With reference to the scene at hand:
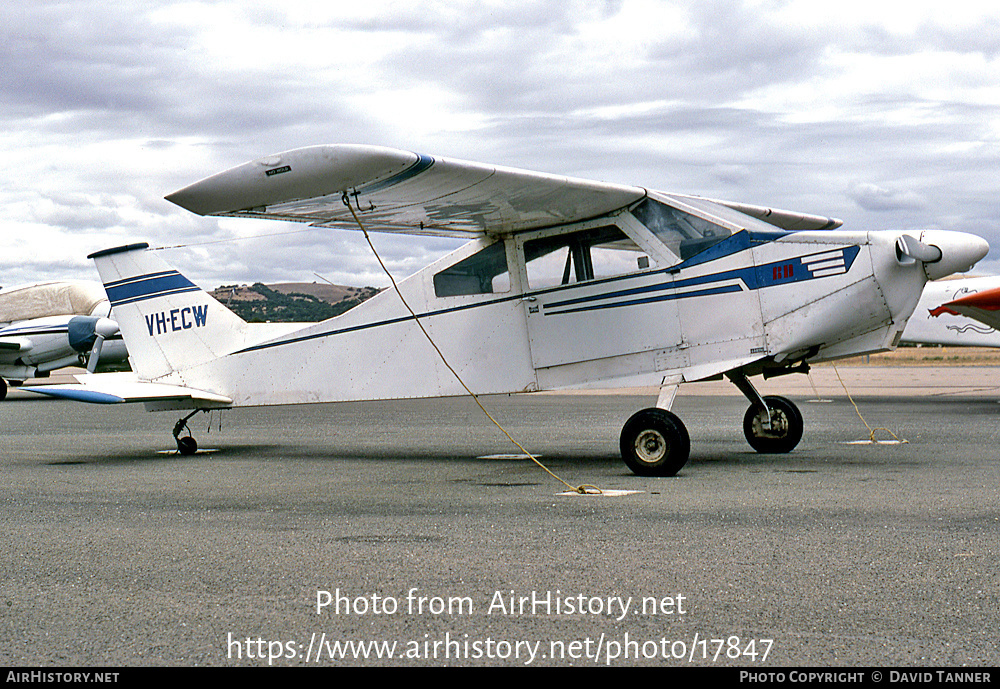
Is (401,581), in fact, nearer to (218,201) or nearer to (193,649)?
(193,649)

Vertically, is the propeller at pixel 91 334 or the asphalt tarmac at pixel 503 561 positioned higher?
the propeller at pixel 91 334

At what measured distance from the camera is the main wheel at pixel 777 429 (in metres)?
9.79

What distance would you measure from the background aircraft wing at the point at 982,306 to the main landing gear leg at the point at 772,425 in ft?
27.0

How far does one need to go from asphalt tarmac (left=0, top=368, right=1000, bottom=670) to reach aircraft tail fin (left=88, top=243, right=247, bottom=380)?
1.47m

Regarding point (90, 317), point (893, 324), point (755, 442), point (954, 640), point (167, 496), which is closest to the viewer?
point (954, 640)

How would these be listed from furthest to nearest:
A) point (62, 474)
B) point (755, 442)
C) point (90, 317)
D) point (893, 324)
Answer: point (90, 317)
point (755, 442)
point (62, 474)
point (893, 324)

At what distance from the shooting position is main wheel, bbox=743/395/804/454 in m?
9.79

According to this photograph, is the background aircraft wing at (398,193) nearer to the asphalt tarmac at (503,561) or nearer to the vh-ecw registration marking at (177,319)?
the asphalt tarmac at (503,561)

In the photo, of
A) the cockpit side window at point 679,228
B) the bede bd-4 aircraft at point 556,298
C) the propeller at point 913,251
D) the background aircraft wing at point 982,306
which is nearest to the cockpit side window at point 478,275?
the bede bd-4 aircraft at point 556,298

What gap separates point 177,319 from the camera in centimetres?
1125

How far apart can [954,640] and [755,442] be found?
6.80 metres

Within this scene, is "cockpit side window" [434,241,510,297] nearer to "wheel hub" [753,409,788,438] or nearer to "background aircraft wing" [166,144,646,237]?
"background aircraft wing" [166,144,646,237]

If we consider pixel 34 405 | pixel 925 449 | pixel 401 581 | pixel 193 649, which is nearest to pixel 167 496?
pixel 401 581

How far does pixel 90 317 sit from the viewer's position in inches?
1011
